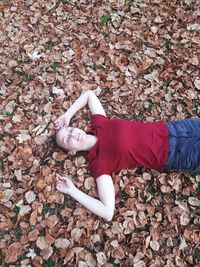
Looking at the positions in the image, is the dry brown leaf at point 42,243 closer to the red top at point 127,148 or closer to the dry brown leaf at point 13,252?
the dry brown leaf at point 13,252

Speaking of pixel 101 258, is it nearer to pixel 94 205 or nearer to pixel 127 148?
pixel 94 205

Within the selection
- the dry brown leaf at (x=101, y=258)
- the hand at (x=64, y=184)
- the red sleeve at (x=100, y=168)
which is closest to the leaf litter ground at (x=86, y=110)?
the dry brown leaf at (x=101, y=258)

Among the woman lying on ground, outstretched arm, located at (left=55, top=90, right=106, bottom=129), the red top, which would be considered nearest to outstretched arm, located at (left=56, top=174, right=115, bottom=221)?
the woman lying on ground

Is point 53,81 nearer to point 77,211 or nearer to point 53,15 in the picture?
point 53,15

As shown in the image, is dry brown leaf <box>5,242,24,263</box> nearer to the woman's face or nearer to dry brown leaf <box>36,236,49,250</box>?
dry brown leaf <box>36,236,49,250</box>

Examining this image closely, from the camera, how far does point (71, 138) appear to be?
4.04m

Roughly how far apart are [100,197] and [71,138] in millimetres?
642

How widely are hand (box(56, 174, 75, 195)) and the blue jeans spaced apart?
96cm

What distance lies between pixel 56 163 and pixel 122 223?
0.95 metres

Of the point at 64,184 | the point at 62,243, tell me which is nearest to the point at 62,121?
the point at 64,184

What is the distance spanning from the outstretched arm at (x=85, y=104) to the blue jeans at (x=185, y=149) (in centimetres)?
84

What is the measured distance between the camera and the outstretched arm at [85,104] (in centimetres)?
448

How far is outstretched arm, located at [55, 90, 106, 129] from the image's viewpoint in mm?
4477

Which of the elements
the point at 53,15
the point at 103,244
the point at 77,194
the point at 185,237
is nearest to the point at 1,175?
the point at 77,194
